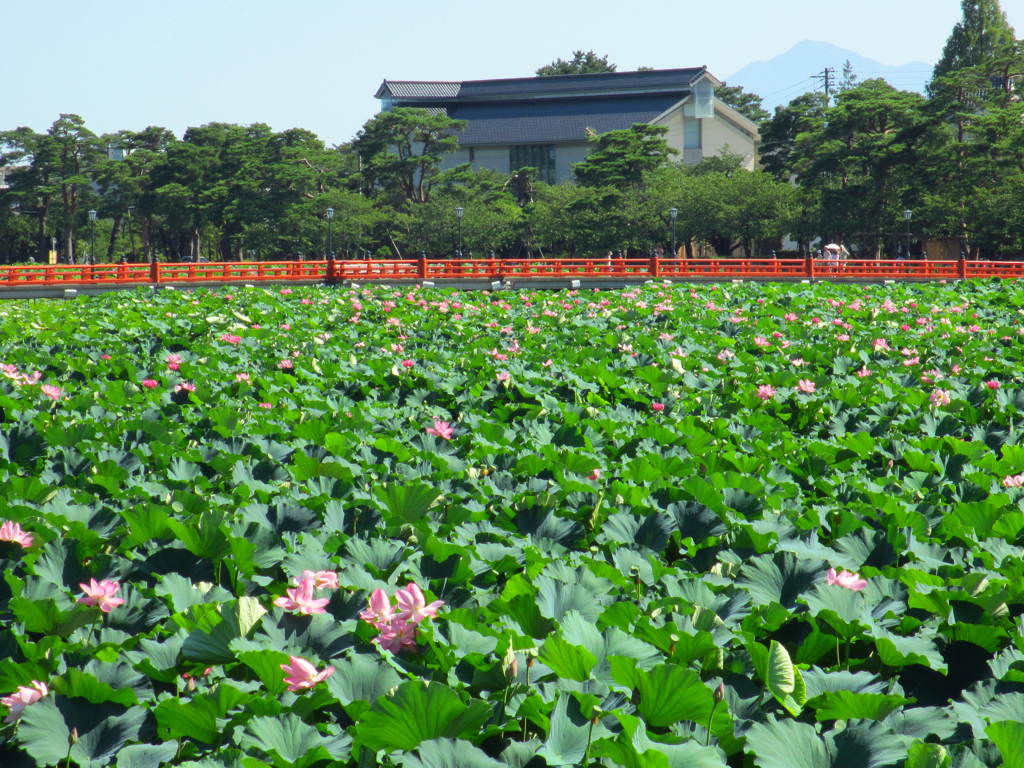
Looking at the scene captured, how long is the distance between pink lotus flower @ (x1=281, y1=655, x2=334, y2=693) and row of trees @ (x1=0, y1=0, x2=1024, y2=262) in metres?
36.8

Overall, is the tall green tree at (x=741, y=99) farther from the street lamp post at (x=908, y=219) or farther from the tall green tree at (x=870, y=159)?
the street lamp post at (x=908, y=219)

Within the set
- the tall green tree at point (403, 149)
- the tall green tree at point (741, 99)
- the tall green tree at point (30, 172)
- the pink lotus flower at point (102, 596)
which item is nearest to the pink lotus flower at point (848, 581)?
the pink lotus flower at point (102, 596)

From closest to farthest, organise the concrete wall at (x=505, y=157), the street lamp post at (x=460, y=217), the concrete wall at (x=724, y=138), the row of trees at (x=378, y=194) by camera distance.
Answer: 1. the street lamp post at (x=460, y=217)
2. the row of trees at (x=378, y=194)
3. the concrete wall at (x=505, y=157)
4. the concrete wall at (x=724, y=138)

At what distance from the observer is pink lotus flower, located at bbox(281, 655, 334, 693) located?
2.08 m

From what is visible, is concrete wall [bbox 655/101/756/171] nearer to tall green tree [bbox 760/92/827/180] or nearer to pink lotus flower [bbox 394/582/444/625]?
tall green tree [bbox 760/92/827/180]

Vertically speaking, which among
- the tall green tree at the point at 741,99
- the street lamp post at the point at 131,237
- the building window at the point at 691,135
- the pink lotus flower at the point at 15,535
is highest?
the tall green tree at the point at 741,99

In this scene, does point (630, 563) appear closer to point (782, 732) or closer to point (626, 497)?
point (626, 497)

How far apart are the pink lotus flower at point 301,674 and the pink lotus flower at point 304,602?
0.86 feet

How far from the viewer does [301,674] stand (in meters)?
2.09

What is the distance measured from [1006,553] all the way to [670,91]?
6750cm

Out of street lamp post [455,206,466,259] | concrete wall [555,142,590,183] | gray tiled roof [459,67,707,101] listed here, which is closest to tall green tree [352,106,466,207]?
street lamp post [455,206,466,259]

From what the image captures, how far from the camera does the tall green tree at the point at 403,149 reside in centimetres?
5200

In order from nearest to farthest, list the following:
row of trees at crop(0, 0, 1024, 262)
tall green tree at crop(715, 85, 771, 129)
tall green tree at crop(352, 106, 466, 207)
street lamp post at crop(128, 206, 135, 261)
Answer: row of trees at crop(0, 0, 1024, 262)
tall green tree at crop(352, 106, 466, 207)
street lamp post at crop(128, 206, 135, 261)
tall green tree at crop(715, 85, 771, 129)

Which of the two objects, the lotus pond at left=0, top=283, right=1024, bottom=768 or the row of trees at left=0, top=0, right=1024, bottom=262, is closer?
the lotus pond at left=0, top=283, right=1024, bottom=768
